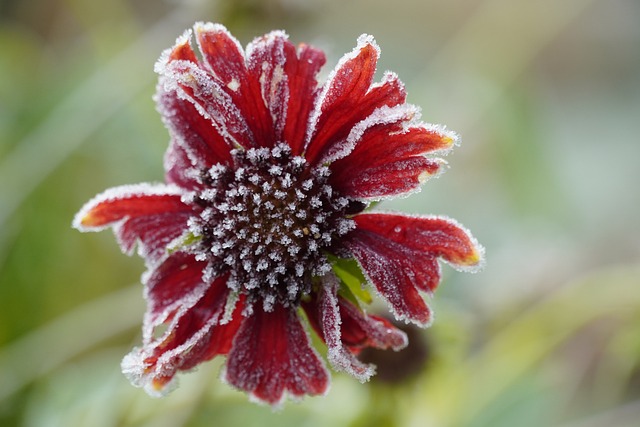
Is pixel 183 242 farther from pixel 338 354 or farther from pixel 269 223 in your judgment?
pixel 338 354

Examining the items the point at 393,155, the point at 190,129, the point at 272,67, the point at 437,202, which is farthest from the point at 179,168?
the point at 437,202

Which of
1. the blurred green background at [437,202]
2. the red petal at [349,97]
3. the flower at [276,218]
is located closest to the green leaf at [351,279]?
the flower at [276,218]

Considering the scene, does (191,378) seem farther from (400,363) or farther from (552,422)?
(552,422)

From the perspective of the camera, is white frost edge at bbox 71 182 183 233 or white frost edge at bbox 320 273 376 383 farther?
white frost edge at bbox 71 182 183 233

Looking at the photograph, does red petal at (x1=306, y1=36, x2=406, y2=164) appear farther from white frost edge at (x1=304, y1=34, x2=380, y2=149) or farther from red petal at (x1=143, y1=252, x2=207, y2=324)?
red petal at (x1=143, y1=252, x2=207, y2=324)

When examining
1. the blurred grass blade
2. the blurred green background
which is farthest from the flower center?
the blurred grass blade
